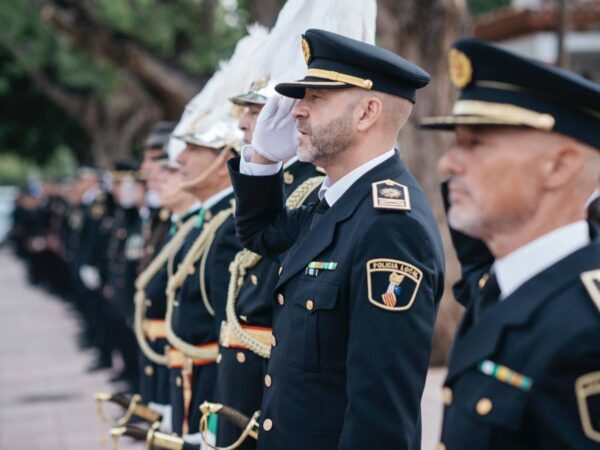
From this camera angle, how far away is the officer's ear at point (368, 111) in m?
3.04

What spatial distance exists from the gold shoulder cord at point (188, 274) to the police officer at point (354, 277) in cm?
134

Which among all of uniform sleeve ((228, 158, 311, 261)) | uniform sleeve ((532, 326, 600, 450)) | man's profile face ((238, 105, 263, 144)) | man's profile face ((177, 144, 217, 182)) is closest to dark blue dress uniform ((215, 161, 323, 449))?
uniform sleeve ((228, 158, 311, 261))

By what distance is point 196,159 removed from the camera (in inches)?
189

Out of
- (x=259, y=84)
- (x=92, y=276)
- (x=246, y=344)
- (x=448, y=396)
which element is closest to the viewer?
(x=448, y=396)

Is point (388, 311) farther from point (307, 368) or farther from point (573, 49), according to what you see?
point (573, 49)

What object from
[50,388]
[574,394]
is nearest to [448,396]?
[574,394]

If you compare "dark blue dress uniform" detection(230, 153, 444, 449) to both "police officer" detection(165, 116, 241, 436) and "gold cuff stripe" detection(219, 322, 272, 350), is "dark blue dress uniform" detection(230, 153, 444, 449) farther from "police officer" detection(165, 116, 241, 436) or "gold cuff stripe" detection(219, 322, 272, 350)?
"police officer" detection(165, 116, 241, 436)

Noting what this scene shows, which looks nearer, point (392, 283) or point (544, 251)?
point (544, 251)

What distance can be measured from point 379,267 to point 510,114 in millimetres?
897

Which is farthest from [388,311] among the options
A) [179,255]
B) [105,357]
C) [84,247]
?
[84,247]

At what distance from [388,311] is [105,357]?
8340mm

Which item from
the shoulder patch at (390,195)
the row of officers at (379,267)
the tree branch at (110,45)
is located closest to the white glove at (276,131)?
the row of officers at (379,267)

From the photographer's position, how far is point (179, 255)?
16.5 ft

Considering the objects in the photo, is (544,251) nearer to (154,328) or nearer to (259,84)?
(259,84)
